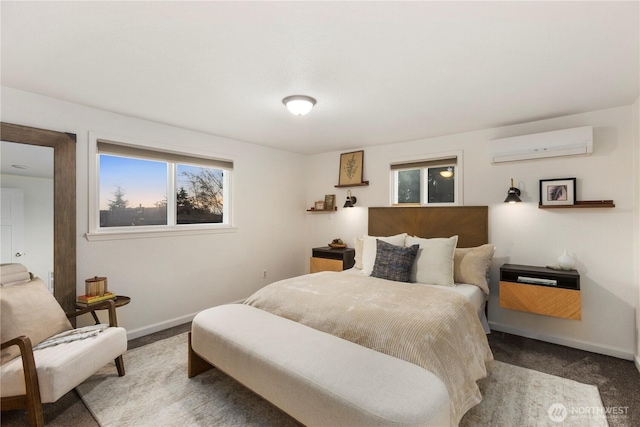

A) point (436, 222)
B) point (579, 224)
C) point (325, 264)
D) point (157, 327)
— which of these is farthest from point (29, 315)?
point (579, 224)

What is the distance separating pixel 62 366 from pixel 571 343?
14.5 ft

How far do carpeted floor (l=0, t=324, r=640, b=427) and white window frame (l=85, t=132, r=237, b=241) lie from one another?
1154 mm

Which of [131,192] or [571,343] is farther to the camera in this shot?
[131,192]

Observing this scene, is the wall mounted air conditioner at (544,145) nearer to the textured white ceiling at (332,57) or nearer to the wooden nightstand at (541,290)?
the textured white ceiling at (332,57)

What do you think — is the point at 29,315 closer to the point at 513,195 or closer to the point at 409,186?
the point at 409,186

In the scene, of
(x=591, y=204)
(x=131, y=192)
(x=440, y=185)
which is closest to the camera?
(x=591, y=204)

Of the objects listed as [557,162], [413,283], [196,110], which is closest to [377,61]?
[196,110]

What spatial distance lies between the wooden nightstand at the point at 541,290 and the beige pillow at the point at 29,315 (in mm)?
4074

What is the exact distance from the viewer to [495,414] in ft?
6.57

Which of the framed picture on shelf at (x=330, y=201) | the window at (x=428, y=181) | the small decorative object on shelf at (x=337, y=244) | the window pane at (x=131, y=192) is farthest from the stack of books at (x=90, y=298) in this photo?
the window at (x=428, y=181)

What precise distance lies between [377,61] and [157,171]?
292 centimetres

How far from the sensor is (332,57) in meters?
1.95

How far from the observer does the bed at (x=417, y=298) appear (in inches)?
71.4

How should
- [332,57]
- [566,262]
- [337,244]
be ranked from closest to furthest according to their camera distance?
[332,57], [566,262], [337,244]
